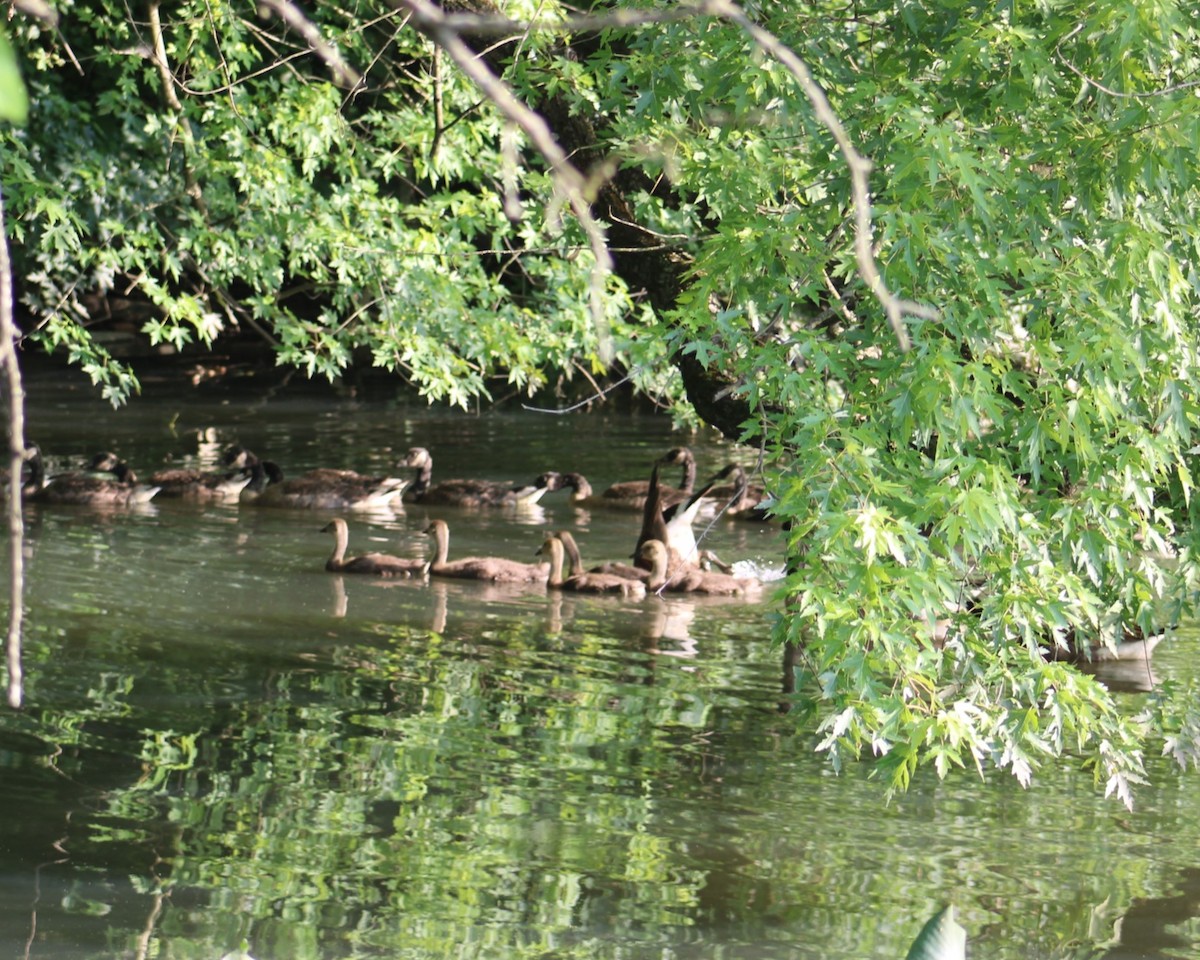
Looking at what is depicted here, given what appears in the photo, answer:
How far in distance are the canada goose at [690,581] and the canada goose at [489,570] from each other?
0.92 metres

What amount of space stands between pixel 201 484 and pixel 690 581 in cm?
707

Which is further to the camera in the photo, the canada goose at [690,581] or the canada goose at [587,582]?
the canada goose at [690,581]

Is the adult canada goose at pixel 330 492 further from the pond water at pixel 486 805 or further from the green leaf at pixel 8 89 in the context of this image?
the green leaf at pixel 8 89

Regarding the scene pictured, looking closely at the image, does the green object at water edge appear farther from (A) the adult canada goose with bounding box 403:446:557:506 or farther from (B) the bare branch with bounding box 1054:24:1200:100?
(A) the adult canada goose with bounding box 403:446:557:506

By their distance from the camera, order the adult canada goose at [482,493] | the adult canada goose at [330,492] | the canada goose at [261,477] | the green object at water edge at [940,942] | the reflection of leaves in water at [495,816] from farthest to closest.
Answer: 1. the canada goose at [261,477]
2. the adult canada goose at [482,493]
3. the adult canada goose at [330,492]
4. the reflection of leaves in water at [495,816]
5. the green object at water edge at [940,942]

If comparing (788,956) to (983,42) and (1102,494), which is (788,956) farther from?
(983,42)

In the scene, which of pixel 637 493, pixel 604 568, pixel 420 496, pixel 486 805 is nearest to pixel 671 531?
pixel 604 568

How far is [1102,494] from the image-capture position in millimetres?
6195

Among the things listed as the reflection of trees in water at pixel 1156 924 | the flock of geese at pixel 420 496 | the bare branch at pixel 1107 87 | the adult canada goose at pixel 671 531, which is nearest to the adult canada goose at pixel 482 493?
the flock of geese at pixel 420 496

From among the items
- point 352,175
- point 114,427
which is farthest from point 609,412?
A: point 352,175

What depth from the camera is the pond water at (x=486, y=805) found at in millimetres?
6762

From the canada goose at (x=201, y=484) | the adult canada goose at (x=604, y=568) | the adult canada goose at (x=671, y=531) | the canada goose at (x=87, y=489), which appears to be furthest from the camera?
the canada goose at (x=201, y=484)

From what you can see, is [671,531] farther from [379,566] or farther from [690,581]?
[379,566]

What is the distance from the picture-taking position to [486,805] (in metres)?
8.27
